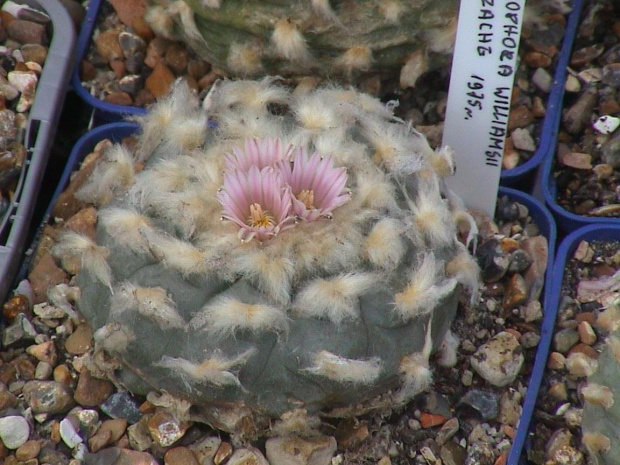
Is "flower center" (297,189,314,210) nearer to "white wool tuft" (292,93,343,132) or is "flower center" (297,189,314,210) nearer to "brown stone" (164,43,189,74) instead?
"white wool tuft" (292,93,343,132)

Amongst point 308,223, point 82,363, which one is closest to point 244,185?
point 308,223

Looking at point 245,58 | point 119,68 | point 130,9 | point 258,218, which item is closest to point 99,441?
point 258,218

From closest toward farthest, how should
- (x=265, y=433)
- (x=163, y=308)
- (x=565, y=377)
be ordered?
(x=163, y=308) < (x=265, y=433) < (x=565, y=377)

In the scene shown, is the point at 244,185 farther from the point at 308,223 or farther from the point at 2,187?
the point at 2,187

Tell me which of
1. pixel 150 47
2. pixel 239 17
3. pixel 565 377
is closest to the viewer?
pixel 565 377

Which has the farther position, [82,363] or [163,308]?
[82,363]

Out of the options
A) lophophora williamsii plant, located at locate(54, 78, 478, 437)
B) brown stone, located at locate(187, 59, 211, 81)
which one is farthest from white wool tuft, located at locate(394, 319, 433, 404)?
brown stone, located at locate(187, 59, 211, 81)
